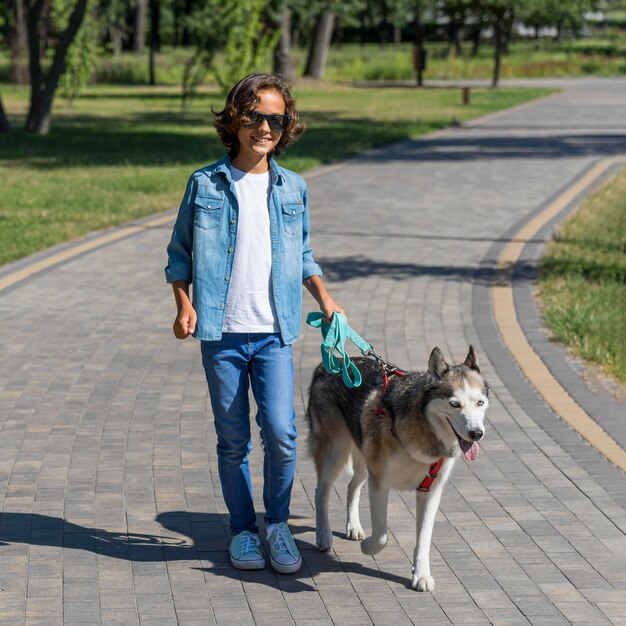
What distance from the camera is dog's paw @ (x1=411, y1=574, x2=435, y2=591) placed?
5.14m

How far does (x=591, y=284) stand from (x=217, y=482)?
6098 mm

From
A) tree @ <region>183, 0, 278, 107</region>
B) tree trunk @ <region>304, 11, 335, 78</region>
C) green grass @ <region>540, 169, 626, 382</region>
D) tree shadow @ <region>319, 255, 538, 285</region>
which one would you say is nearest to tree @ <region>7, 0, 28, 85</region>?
tree trunk @ <region>304, 11, 335, 78</region>

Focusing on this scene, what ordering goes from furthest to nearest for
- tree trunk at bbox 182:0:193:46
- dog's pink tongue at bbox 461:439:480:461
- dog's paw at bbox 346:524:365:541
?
tree trunk at bbox 182:0:193:46
dog's paw at bbox 346:524:365:541
dog's pink tongue at bbox 461:439:480:461

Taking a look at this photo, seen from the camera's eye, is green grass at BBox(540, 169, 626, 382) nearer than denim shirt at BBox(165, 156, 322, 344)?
No

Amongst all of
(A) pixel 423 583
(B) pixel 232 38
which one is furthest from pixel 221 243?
(B) pixel 232 38

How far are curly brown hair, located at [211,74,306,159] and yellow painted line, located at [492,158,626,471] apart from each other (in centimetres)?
287

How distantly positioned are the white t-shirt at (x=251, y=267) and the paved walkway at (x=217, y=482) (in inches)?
44.3

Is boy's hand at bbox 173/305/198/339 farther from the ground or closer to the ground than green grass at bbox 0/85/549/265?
farther from the ground

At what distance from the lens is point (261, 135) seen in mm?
4992

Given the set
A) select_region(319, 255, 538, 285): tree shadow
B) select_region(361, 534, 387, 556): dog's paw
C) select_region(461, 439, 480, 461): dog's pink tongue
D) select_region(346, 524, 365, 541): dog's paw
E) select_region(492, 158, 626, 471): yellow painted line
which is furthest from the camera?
select_region(319, 255, 538, 285): tree shadow

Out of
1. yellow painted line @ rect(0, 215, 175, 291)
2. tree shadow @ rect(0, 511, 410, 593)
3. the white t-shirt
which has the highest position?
the white t-shirt

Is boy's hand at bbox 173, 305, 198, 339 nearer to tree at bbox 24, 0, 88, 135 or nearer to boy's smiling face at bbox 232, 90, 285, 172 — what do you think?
boy's smiling face at bbox 232, 90, 285, 172

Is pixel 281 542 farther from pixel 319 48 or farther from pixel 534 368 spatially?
pixel 319 48

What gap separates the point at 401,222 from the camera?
1574cm
